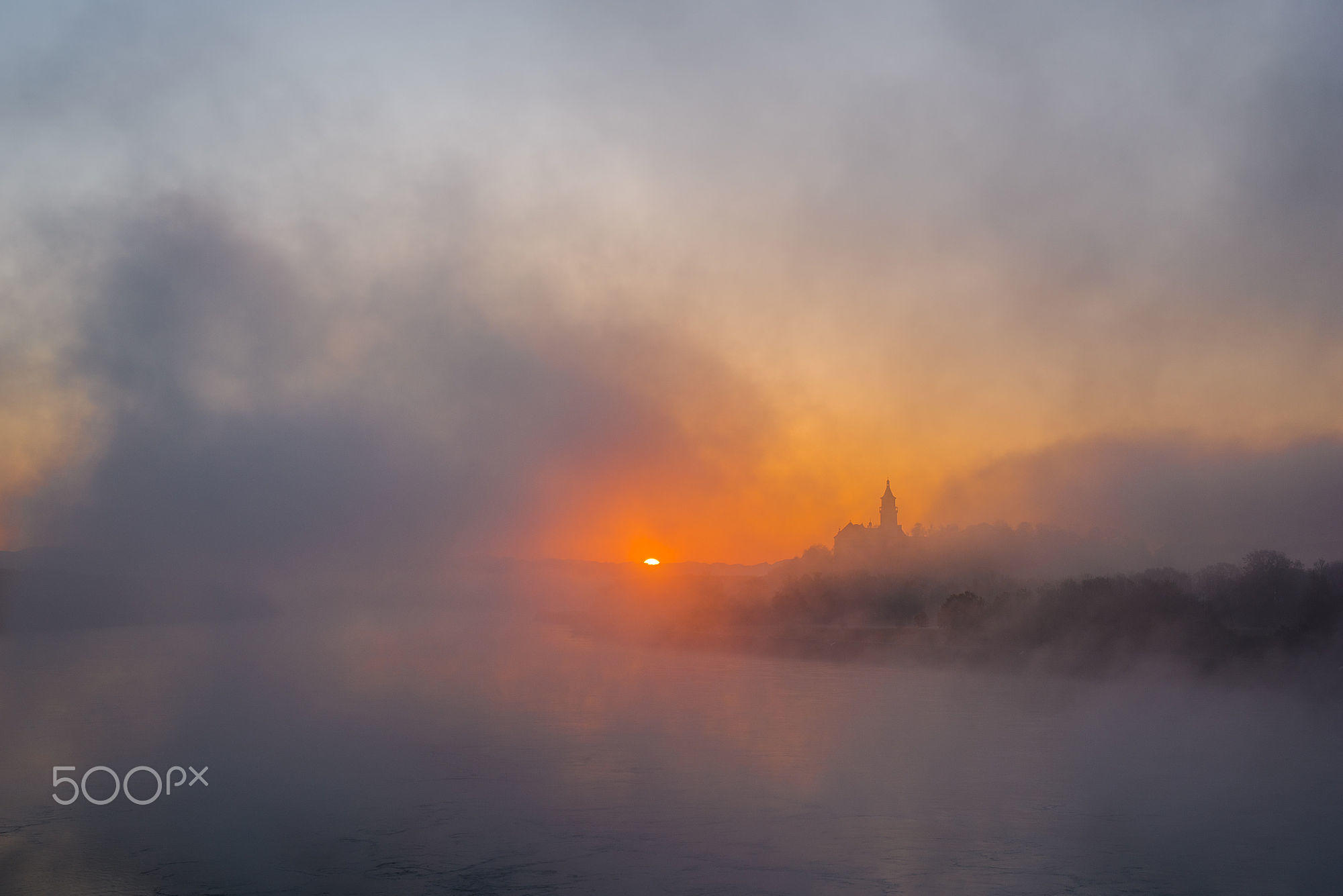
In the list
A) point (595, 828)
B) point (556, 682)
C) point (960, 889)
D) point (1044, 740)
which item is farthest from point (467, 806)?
point (556, 682)

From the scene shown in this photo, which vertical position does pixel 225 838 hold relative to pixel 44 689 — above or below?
below

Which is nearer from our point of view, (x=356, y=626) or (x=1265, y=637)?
(x=1265, y=637)

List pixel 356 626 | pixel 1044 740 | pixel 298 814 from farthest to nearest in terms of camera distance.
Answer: pixel 356 626 < pixel 1044 740 < pixel 298 814

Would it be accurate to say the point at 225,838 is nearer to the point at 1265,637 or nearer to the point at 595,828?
the point at 595,828

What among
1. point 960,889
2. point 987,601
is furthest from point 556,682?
point 987,601

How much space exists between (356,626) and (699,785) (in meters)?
108

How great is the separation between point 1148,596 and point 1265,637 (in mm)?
11621

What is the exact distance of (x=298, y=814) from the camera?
3169 cm

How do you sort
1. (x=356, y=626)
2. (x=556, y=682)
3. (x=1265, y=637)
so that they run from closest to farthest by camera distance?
(x=556, y=682), (x=1265, y=637), (x=356, y=626)

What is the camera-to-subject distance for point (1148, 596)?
101125mm

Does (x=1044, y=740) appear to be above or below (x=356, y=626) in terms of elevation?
below

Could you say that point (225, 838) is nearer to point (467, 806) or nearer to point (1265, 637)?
point (467, 806)

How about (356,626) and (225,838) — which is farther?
(356,626)

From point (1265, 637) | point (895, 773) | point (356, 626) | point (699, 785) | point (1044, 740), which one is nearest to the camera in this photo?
point (699, 785)
